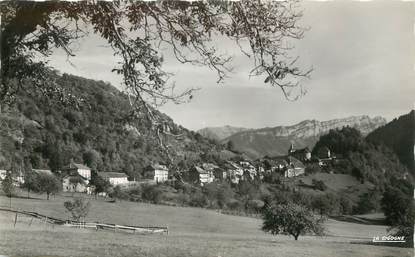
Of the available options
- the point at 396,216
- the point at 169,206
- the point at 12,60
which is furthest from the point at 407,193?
the point at 12,60

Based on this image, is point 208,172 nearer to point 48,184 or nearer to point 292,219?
point 48,184

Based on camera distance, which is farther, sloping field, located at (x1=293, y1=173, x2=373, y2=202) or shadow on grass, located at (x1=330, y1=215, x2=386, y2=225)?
sloping field, located at (x1=293, y1=173, x2=373, y2=202)

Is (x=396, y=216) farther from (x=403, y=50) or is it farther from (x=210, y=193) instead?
(x=210, y=193)

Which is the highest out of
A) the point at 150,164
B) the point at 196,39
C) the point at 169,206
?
the point at 196,39

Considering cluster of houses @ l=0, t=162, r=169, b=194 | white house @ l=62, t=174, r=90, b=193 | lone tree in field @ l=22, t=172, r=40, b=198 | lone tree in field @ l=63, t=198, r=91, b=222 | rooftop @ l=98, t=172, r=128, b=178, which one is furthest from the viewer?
rooftop @ l=98, t=172, r=128, b=178

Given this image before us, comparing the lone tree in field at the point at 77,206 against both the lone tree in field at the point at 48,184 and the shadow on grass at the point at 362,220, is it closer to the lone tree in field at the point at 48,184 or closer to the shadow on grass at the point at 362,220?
the lone tree in field at the point at 48,184

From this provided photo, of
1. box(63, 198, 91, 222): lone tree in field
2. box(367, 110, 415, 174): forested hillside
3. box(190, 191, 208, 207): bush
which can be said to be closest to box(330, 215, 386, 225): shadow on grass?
box(367, 110, 415, 174): forested hillside

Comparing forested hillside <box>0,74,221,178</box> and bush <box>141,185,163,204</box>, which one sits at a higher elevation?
forested hillside <box>0,74,221,178</box>

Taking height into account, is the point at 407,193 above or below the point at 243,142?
below

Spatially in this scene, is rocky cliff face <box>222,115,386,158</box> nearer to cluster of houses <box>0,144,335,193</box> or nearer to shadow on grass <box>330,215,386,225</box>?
cluster of houses <box>0,144,335,193</box>
